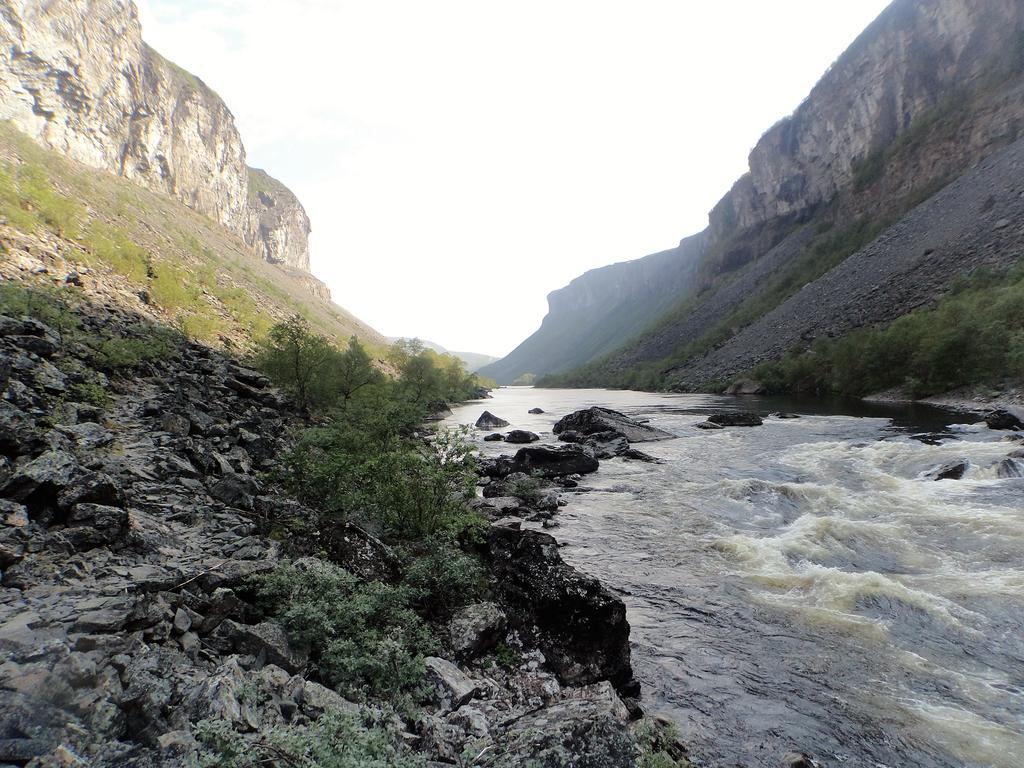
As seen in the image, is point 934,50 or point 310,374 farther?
point 934,50

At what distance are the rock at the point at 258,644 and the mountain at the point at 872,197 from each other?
204ft

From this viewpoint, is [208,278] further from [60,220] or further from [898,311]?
[898,311]

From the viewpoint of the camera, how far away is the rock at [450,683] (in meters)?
5.55

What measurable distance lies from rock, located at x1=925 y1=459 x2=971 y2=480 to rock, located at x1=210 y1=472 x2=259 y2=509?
852 inches

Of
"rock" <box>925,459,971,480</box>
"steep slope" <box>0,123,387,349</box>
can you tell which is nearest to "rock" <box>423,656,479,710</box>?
"rock" <box>925,459,971,480</box>

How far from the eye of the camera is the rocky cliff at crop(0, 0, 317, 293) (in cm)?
5034

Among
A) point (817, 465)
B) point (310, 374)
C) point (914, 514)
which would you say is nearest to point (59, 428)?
point (310, 374)

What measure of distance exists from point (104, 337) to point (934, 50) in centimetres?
13115

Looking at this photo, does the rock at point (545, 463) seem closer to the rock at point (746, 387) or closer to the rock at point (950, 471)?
the rock at point (950, 471)

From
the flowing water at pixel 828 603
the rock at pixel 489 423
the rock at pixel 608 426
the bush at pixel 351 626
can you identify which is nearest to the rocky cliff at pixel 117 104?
the rock at pixel 489 423

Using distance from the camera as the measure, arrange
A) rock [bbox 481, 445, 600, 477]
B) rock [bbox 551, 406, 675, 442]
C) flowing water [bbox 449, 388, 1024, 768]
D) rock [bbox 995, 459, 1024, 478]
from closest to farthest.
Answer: flowing water [bbox 449, 388, 1024, 768], rock [bbox 995, 459, 1024, 478], rock [bbox 481, 445, 600, 477], rock [bbox 551, 406, 675, 442]

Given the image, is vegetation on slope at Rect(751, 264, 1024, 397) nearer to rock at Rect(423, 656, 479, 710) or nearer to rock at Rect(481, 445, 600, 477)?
rock at Rect(481, 445, 600, 477)

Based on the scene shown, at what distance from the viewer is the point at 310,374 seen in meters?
26.1

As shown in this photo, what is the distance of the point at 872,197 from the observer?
318 feet
